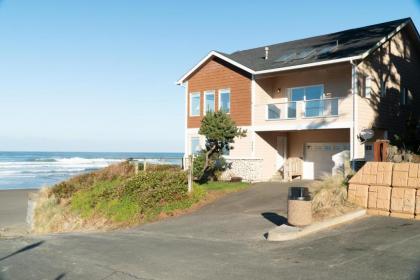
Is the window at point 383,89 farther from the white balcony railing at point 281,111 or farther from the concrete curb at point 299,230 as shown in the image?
the concrete curb at point 299,230

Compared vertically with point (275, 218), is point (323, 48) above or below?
above

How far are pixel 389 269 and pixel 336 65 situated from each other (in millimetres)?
15725

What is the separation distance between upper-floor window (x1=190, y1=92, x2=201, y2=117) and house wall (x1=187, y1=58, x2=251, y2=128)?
0.19 meters

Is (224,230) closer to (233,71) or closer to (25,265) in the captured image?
(25,265)

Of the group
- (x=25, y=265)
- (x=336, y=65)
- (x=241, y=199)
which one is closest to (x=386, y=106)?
(x=336, y=65)

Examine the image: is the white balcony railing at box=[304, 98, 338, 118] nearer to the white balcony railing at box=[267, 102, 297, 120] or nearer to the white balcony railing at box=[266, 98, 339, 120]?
the white balcony railing at box=[266, 98, 339, 120]

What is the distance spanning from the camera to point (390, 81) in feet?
80.0

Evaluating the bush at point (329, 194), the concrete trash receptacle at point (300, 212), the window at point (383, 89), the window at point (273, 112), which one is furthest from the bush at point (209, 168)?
the concrete trash receptacle at point (300, 212)

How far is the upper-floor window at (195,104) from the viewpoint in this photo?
27766 millimetres

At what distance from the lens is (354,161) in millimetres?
20344

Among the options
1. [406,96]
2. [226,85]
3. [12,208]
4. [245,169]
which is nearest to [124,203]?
[245,169]

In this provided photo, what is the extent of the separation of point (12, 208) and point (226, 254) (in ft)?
74.9

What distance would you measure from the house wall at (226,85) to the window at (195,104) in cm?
20

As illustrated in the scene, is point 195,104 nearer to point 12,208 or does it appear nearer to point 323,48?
point 323,48
